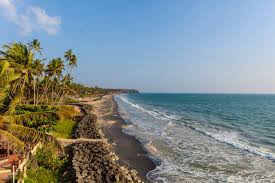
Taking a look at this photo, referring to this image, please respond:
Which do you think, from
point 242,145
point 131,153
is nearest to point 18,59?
point 131,153

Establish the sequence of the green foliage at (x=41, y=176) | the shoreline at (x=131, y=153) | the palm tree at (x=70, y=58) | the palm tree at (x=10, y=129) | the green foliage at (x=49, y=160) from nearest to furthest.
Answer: the palm tree at (x=10, y=129) → the green foliage at (x=41, y=176) → the green foliage at (x=49, y=160) → the shoreline at (x=131, y=153) → the palm tree at (x=70, y=58)

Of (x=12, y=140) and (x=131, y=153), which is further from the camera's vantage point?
(x=131, y=153)

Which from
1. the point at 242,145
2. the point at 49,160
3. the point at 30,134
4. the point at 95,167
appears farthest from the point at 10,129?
the point at 242,145

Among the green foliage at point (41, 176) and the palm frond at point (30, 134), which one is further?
the green foliage at point (41, 176)

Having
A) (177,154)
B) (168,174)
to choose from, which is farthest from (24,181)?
(177,154)

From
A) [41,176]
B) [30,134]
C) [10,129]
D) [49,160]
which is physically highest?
[10,129]

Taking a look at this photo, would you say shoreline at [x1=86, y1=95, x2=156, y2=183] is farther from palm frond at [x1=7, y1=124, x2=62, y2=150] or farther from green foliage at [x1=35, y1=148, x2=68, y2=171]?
palm frond at [x1=7, y1=124, x2=62, y2=150]

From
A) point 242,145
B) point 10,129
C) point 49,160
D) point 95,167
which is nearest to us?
point 10,129

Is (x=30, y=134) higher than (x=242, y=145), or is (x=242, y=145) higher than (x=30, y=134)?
(x=30, y=134)

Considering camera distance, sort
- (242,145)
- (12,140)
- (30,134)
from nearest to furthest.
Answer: (12,140) → (30,134) → (242,145)

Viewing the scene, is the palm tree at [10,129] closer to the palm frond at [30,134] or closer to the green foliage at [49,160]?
the palm frond at [30,134]

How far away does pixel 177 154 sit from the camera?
28.4 metres

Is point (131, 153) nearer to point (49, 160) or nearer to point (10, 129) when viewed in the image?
point (49, 160)

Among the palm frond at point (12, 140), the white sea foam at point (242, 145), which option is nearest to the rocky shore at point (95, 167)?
the palm frond at point (12, 140)
